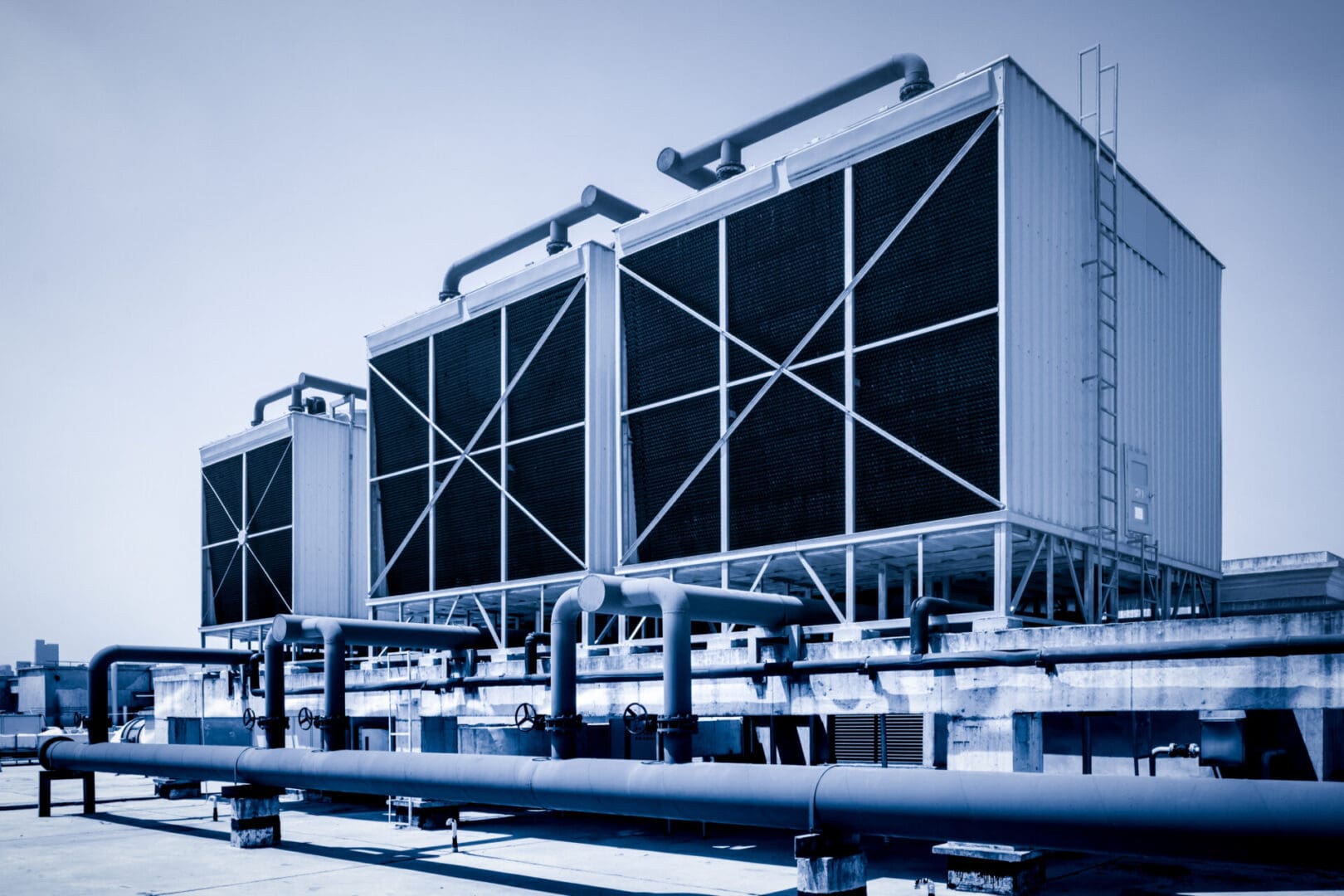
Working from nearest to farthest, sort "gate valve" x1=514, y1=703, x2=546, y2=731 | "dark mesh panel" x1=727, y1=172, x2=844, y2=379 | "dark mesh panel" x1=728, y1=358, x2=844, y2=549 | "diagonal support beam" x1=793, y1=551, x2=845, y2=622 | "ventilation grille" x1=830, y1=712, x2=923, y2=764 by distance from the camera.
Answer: "gate valve" x1=514, y1=703, x2=546, y2=731
"diagonal support beam" x1=793, y1=551, x2=845, y2=622
"ventilation grille" x1=830, y1=712, x2=923, y2=764
"dark mesh panel" x1=728, y1=358, x2=844, y2=549
"dark mesh panel" x1=727, y1=172, x2=844, y2=379

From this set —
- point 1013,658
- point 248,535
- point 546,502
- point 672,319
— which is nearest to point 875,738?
point 1013,658

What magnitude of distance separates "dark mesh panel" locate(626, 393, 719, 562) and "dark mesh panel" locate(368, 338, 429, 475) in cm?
988

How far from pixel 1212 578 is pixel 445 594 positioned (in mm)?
22238

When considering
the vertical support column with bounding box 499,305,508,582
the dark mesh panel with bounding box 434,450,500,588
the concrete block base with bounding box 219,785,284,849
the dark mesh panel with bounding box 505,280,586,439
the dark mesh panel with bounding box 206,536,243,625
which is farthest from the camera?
the dark mesh panel with bounding box 206,536,243,625

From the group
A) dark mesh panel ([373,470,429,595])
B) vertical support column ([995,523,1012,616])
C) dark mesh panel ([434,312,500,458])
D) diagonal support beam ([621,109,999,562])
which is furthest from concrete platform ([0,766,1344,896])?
dark mesh panel ([434,312,500,458])

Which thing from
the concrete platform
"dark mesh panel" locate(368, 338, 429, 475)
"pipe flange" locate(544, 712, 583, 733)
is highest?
"dark mesh panel" locate(368, 338, 429, 475)

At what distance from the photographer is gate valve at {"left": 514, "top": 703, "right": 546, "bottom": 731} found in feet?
69.3

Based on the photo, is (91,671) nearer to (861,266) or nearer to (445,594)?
(445,594)

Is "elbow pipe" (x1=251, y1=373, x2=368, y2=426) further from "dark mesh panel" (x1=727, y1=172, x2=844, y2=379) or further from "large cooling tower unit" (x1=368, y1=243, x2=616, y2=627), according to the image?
"dark mesh panel" (x1=727, y1=172, x2=844, y2=379)

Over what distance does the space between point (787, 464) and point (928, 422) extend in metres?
3.87

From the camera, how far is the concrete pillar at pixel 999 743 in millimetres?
18375

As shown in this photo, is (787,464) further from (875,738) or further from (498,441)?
(498,441)

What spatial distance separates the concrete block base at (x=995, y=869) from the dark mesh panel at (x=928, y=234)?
10.6m

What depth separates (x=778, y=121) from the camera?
1177 inches
